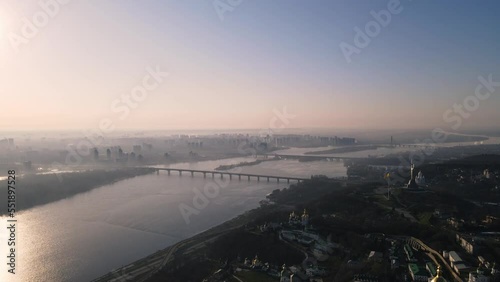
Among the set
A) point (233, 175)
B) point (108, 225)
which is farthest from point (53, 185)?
point (233, 175)

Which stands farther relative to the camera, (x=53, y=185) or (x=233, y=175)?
(x=233, y=175)

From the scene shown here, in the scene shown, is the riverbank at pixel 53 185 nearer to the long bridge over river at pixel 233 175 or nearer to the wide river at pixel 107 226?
the wide river at pixel 107 226

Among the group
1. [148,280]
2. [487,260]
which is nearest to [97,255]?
[148,280]

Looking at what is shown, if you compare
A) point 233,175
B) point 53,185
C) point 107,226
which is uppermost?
point 53,185

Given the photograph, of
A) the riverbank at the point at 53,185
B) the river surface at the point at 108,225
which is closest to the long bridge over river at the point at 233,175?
the river surface at the point at 108,225

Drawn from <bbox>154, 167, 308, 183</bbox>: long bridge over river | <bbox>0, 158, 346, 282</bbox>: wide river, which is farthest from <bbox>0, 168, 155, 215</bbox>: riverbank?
<bbox>154, 167, 308, 183</bbox>: long bridge over river

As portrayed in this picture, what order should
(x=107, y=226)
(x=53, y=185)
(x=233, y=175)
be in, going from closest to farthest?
(x=107, y=226), (x=53, y=185), (x=233, y=175)

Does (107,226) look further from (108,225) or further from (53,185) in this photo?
(53,185)

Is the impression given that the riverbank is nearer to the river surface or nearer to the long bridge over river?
the river surface
